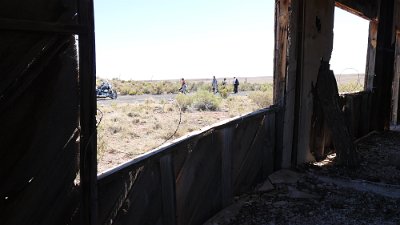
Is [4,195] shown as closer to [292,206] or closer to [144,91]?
[292,206]

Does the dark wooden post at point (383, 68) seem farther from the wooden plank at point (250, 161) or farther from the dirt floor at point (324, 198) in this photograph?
the wooden plank at point (250, 161)

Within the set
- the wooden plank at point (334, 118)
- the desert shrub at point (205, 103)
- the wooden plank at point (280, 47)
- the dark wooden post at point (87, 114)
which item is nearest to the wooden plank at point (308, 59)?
the wooden plank at point (334, 118)

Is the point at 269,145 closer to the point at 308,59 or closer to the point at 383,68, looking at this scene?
the point at 308,59

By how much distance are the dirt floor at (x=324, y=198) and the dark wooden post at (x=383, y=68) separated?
398 cm

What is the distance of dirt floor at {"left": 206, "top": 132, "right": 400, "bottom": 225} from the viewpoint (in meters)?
4.84

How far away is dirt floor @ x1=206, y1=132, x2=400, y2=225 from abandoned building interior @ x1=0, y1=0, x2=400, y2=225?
190 millimetres

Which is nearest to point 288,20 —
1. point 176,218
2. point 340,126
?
point 340,126

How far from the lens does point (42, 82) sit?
2402 millimetres

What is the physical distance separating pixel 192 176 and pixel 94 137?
1731 mm

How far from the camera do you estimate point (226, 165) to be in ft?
16.5

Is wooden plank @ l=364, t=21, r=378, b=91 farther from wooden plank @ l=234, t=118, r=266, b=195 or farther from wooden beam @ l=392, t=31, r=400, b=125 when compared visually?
wooden plank @ l=234, t=118, r=266, b=195

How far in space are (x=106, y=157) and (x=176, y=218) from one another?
238 inches

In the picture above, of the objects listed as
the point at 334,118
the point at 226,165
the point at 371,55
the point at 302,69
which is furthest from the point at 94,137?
the point at 371,55

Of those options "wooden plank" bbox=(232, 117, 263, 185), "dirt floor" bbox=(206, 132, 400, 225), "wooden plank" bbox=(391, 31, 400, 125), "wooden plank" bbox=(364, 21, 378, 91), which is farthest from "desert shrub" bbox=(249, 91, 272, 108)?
"wooden plank" bbox=(232, 117, 263, 185)
